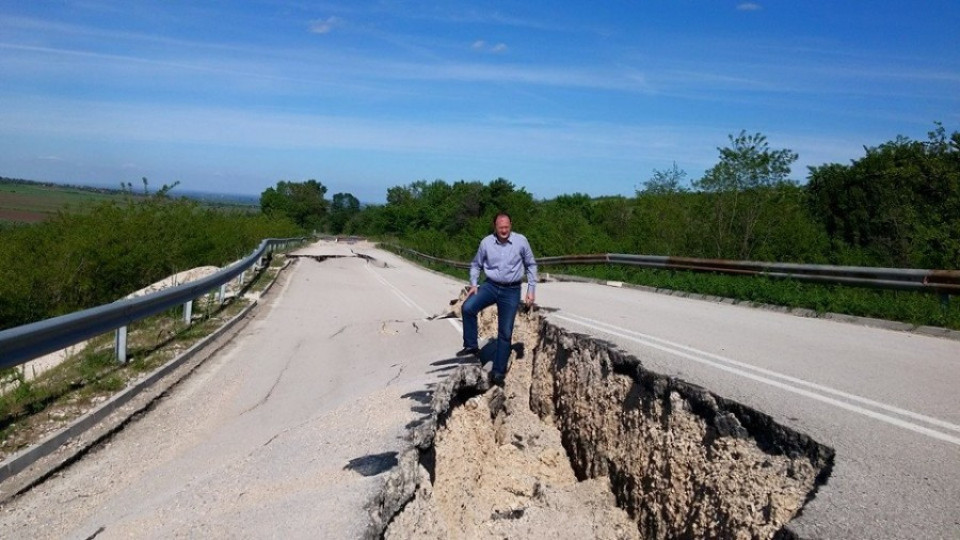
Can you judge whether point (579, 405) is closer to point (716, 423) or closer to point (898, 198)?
point (716, 423)

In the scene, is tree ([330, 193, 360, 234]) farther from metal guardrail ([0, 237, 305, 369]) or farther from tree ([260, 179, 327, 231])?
metal guardrail ([0, 237, 305, 369])

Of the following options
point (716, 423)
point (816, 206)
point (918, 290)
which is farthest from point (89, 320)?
point (816, 206)

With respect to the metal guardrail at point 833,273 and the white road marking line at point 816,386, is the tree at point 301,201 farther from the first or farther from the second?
the white road marking line at point 816,386

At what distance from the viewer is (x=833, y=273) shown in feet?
43.1

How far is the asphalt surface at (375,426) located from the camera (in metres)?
4.05

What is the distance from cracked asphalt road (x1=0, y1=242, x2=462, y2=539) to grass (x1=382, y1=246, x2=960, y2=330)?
644 cm

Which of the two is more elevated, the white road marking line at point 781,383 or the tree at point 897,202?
the tree at point 897,202

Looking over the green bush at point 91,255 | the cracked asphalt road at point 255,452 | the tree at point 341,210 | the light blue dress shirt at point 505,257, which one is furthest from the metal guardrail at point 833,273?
the tree at point 341,210

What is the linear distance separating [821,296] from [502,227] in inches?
283

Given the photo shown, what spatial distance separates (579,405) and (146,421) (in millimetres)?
4336

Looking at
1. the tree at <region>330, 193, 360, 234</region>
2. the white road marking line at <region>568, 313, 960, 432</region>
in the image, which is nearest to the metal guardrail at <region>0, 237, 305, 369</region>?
the white road marking line at <region>568, 313, 960, 432</region>

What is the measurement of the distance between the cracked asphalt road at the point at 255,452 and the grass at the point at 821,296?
6443mm

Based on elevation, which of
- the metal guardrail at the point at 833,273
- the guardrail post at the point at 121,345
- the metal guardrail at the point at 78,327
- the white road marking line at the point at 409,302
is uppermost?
the metal guardrail at the point at 833,273

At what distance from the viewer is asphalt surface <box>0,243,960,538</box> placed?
160 inches
